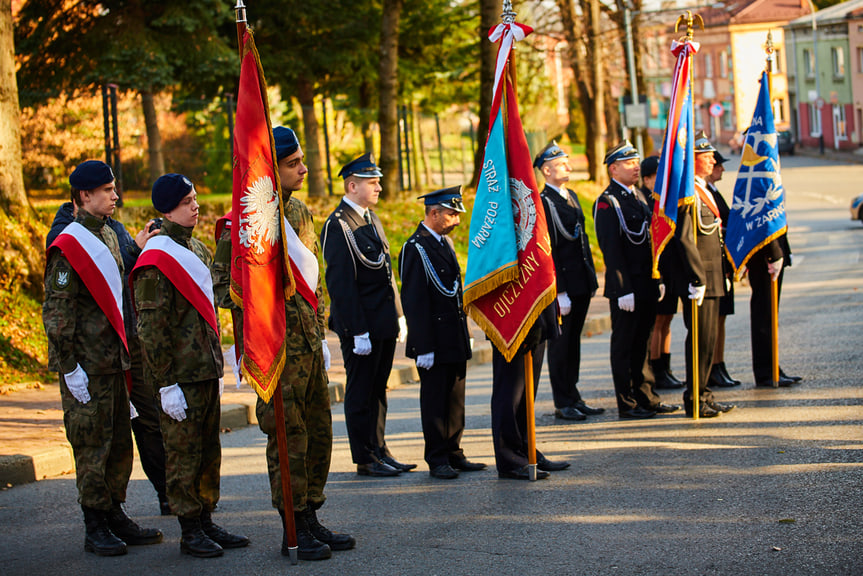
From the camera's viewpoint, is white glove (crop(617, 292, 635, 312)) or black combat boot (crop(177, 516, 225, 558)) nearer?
black combat boot (crop(177, 516, 225, 558))

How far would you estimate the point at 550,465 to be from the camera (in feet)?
23.2

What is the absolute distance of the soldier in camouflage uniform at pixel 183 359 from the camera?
555cm

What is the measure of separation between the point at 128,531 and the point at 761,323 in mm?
6204

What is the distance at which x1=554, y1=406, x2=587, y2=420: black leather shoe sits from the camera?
8.70m

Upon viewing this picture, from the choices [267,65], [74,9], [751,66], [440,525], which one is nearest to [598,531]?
[440,525]

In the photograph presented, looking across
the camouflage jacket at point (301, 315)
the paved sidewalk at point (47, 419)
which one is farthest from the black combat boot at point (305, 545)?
the paved sidewalk at point (47, 419)

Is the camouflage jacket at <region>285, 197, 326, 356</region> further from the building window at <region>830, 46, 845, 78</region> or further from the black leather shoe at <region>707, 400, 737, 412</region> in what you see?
the building window at <region>830, 46, 845, 78</region>

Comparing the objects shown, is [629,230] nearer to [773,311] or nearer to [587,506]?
[773,311]

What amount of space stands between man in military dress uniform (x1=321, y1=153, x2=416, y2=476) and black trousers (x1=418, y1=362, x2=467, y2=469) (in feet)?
1.13

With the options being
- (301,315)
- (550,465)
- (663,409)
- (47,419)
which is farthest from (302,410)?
(47,419)

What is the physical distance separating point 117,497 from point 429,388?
2.34m

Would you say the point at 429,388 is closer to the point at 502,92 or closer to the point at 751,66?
the point at 502,92

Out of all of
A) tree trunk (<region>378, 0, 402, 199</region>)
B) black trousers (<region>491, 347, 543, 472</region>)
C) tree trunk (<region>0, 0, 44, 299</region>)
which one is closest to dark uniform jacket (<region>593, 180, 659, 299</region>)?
black trousers (<region>491, 347, 543, 472</region>)

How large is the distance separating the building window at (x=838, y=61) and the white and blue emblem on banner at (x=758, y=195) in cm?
5274
